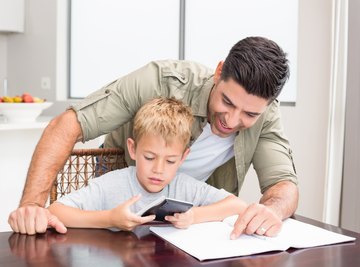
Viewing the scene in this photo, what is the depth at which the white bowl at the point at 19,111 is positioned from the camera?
3.38 m

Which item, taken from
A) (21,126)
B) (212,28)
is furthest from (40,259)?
(212,28)

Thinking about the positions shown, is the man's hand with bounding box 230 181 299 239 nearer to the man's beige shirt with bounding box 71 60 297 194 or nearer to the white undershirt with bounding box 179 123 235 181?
the man's beige shirt with bounding box 71 60 297 194

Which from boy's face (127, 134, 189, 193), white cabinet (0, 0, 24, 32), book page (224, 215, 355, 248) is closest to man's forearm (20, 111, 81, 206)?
boy's face (127, 134, 189, 193)

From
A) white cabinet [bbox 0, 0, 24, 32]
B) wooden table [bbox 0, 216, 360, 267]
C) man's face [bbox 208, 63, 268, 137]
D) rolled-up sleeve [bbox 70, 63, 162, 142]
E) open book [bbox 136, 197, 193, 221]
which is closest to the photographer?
wooden table [bbox 0, 216, 360, 267]

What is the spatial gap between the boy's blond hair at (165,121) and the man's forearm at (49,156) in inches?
8.1

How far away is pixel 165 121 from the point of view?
147 cm

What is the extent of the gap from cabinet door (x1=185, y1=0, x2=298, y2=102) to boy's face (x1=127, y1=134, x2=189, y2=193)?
7.89 ft

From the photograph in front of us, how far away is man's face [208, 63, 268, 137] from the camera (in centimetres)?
154

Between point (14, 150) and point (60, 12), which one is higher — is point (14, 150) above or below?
below

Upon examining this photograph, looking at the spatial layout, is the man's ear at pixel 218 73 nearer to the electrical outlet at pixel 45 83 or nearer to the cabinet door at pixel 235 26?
the cabinet door at pixel 235 26

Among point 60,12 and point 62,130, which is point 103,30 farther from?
point 62,130

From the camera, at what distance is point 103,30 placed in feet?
16.3

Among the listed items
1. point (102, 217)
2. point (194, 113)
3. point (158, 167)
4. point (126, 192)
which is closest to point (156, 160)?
point (158, 167)

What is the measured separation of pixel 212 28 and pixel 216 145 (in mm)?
2564
